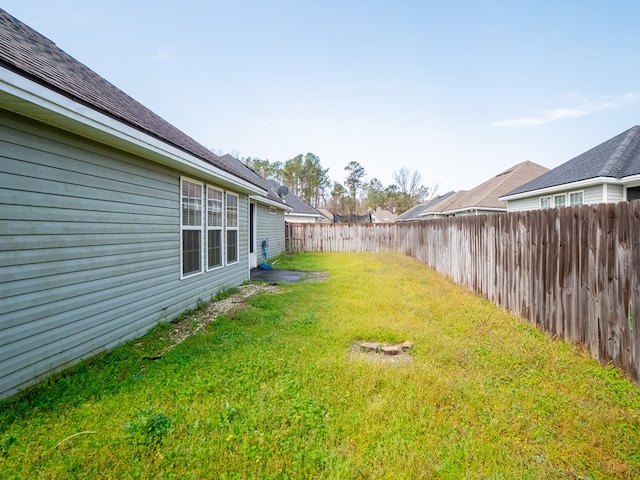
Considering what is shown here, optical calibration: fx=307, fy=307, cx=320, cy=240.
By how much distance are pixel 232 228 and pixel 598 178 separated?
10634 millimetres

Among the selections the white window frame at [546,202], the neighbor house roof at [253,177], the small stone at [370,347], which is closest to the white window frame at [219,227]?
the neighbor house roof at [253,177]

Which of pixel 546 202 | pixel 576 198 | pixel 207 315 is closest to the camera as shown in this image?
pixel 207 315

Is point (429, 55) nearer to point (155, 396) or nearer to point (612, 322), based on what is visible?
point (612, 322)

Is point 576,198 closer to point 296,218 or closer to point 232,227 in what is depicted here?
point 232,227

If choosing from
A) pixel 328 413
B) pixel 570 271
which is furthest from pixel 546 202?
pixel 328 413

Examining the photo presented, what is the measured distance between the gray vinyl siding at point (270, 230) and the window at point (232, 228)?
410 centimetres

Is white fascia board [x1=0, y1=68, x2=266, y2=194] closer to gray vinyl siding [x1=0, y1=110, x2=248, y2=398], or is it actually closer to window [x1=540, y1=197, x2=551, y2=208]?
gray vinyl siding [x1=0, y1=110, x2=248, y2=398]

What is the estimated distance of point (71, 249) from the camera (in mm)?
3299

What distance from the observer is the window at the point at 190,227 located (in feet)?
18.1

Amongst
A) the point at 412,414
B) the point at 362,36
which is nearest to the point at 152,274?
the point at 412,414

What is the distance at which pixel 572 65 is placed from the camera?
1080 centimetres

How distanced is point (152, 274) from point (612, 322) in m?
5.75

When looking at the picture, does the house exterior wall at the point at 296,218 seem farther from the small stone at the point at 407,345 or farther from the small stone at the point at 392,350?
the small stone at the point at 392,350

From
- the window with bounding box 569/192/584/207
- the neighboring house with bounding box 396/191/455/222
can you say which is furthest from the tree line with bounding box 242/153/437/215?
the window with bounding box 569/192/584/207
